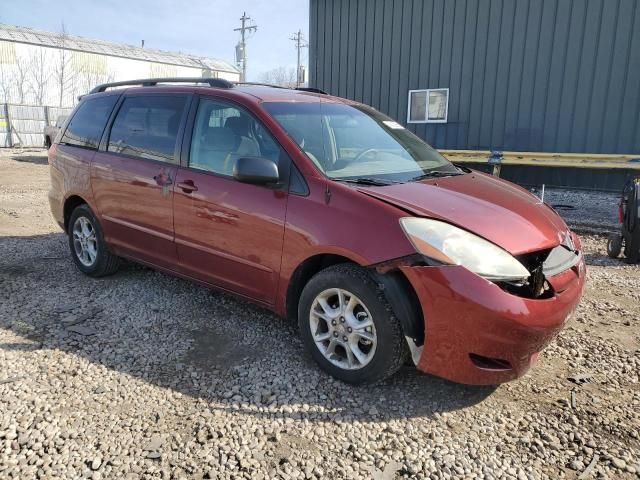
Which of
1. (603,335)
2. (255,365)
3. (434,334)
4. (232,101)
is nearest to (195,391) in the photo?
(255,365)

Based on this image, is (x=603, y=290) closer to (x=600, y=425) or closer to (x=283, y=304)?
(x=600, y=425)

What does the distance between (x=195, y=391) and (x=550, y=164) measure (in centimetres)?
843

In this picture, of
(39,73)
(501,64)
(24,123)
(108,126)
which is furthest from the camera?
(39,73)

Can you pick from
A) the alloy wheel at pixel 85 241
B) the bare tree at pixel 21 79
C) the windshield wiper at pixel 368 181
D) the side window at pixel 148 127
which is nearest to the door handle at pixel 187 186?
the side window at pixel 148 127

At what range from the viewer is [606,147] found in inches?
384

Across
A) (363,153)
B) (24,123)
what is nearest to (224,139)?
(363,153)

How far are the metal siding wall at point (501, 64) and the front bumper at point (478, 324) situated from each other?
27.9ft

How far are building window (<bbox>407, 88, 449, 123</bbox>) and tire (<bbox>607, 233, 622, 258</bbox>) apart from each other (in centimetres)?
641

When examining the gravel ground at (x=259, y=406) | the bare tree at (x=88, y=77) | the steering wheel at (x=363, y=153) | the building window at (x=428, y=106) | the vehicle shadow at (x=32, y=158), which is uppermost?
the bare tree at (x=88, y=77)

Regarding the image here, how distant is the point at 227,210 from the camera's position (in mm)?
3467

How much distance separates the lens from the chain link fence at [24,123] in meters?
24.7

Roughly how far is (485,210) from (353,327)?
104 cm

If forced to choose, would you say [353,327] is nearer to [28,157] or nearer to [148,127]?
[148,127]

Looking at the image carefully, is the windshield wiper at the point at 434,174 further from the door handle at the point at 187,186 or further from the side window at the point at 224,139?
the door handle at the point at 187,186
